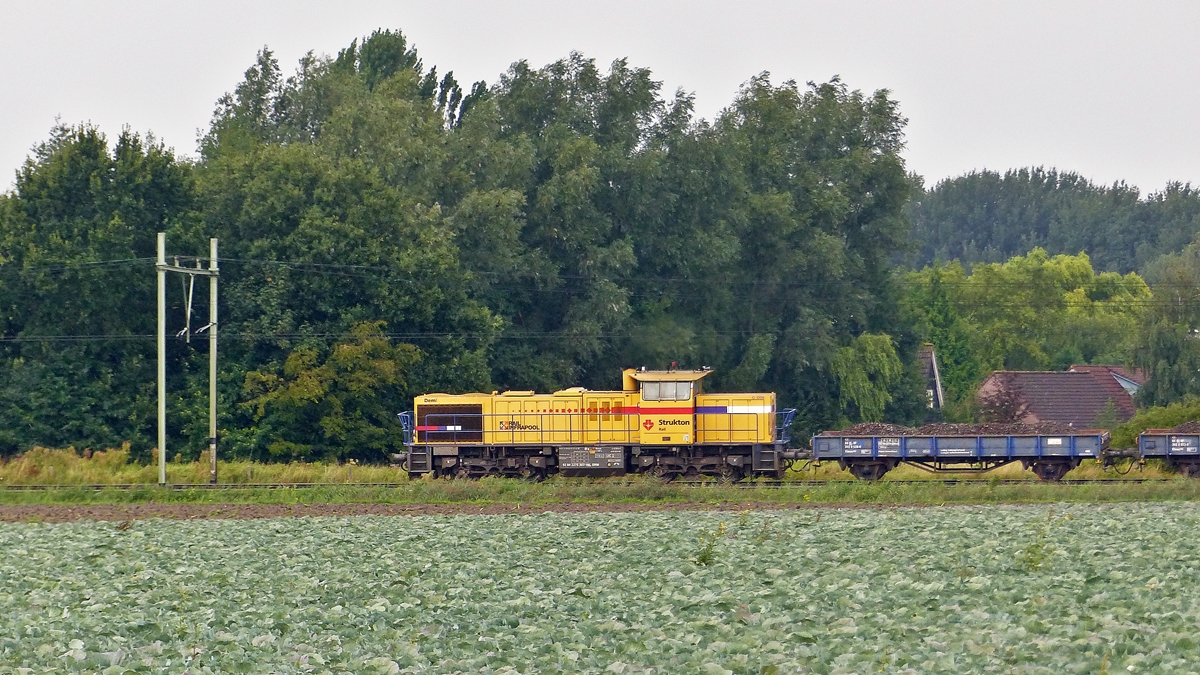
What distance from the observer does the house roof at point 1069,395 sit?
233ft

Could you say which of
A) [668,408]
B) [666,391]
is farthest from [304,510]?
[666,391]

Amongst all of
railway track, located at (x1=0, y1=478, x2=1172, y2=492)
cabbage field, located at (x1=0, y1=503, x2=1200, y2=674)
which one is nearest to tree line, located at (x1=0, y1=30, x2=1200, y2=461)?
railway track, located at (x1=0, y1=478, x2=1172, y2=492)

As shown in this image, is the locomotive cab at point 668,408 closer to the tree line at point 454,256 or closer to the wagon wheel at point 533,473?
the wagon wheel at point 533,473

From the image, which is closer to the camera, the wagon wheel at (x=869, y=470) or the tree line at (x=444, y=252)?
the wagon wheel at (x=869, y=470)

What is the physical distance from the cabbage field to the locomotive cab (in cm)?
1209

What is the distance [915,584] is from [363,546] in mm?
9334

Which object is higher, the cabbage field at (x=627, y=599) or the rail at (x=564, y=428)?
the rail at (x=564, y=428)

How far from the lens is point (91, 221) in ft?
161

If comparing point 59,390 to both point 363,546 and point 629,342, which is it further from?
point 363,546

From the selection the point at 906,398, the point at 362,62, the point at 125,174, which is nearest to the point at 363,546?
the point at 125,174

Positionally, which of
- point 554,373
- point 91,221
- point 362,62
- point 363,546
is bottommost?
point 363,546

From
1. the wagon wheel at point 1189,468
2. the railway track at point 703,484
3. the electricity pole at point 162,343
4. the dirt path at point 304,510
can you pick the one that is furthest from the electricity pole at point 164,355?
the wagon wheel at point 1189,468

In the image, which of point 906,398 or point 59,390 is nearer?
point 59,390

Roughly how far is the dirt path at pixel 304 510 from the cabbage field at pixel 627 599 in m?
6.04
